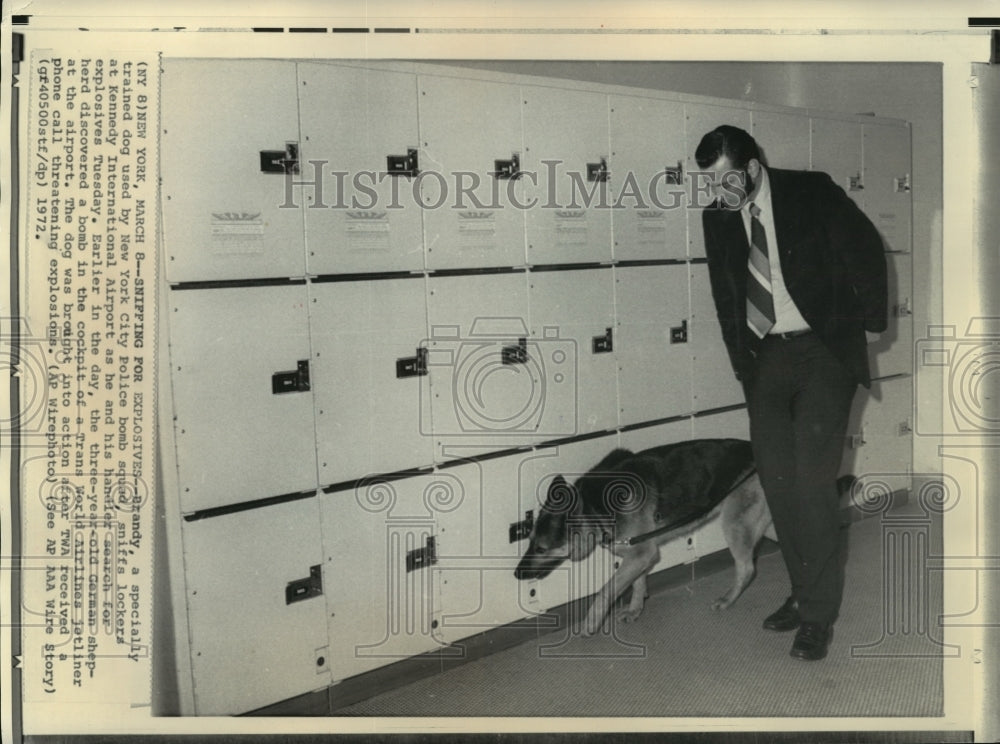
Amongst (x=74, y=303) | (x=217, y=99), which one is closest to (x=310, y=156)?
(x=217, y=99)

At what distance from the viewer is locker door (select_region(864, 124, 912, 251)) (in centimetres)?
219

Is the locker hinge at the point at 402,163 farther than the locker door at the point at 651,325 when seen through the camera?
No

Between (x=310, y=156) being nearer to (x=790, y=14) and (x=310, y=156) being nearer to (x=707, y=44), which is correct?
(x=707, y=44)

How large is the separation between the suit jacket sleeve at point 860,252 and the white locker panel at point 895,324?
18 mm

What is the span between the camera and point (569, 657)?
87.7 inches

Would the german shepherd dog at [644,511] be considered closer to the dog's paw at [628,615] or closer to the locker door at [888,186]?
the dog's paw at [628,615]

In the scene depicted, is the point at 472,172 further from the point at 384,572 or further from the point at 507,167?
the point at 384,572

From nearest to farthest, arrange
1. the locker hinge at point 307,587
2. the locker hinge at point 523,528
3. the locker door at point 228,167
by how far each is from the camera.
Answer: the locker door at point 228,167 → the locker hinge at point 307,587 → the locker hinge at point 523,528

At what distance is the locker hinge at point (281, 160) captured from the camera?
6.71ft

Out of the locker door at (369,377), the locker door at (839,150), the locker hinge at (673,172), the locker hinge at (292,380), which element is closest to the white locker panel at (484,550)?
the locker door at (369,377)

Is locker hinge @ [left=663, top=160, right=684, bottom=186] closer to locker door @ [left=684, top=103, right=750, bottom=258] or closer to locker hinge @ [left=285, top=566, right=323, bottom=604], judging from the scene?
locker door @ [left=684, top=103, right=750, bottom=258]

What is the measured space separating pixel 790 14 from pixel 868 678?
1.62 meters

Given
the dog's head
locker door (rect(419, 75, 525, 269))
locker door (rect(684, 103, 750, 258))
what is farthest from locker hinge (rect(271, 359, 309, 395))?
locker door (rect(684, 103, 750, 258))

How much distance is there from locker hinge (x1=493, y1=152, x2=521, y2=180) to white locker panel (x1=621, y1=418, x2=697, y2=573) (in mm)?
695
